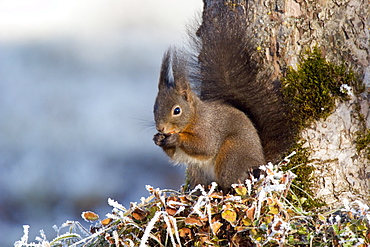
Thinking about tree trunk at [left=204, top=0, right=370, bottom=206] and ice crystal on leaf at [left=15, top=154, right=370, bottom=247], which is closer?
ice crystal on leaf at [left=15, top=154, right=370, bottom=247]

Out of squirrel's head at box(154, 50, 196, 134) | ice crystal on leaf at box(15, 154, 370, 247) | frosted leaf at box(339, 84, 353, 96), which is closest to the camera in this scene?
ice crystal on leaf at box(15, 154, 370, 247)

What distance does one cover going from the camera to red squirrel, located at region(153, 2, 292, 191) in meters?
1.54

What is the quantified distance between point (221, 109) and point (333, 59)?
38 centimetres

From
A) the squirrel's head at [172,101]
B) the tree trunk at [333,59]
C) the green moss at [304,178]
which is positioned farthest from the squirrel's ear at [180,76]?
the green moss at [304,178]

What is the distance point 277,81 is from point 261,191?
52 cm

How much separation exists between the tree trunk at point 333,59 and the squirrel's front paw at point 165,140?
379 millimetres

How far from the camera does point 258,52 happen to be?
1.53 meters

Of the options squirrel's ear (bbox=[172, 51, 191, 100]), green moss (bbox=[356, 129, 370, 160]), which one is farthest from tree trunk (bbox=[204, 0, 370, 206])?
squirrel's ear (bbox=[172, 51, 191, 100])

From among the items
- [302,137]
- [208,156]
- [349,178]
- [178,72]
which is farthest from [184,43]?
[349,178]

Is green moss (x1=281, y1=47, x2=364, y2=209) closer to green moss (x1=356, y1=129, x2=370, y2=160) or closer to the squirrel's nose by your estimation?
green moss (x1=356, y1=129, x2=370, y2=160)

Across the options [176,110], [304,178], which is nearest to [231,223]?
[304,178]

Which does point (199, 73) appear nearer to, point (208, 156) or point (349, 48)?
point (208, 156)

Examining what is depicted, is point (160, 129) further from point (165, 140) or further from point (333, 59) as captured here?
point (333, 59)

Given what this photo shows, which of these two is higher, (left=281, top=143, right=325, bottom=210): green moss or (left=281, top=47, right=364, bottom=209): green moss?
(left=281, top=47, right=364, bottom=209): green moss
